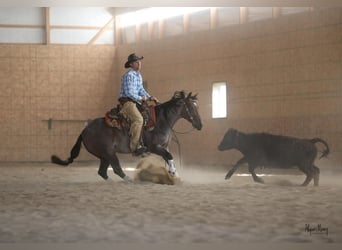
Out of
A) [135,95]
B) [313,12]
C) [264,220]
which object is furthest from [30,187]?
[313,12]

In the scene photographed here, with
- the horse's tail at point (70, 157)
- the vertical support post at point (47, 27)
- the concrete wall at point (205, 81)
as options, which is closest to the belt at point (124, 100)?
the horse's tail at point (70, 157)

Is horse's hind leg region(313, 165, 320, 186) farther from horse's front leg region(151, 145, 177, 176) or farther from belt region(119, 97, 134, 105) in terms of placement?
belt region(119, 97, 134, 105)

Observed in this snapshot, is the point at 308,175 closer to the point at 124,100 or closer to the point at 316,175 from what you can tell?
the point at 316,175

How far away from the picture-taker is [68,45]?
1202cm

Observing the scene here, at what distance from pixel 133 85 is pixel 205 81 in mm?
3363

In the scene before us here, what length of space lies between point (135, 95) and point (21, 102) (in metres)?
4.60

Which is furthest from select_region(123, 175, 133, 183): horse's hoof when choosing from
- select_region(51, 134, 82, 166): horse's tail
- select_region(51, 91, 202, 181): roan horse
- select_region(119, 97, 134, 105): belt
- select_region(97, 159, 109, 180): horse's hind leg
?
select_region(119, 97, 134, 105): belt

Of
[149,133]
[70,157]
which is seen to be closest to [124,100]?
[149,133]

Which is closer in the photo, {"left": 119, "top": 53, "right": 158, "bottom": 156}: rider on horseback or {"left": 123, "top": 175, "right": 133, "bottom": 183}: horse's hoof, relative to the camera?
{"left": 119, "top": 53, "right": 158, "bottom": 156}: rider on horseback

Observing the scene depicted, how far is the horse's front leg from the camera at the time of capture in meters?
7.50

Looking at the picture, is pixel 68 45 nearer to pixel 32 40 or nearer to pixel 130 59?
pixel 32 40

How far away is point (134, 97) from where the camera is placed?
747 centimetres

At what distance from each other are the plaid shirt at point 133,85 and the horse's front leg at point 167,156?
0.60 m

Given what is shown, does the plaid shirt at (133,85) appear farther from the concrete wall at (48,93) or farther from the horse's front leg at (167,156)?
the concrete wall at (48,93)
